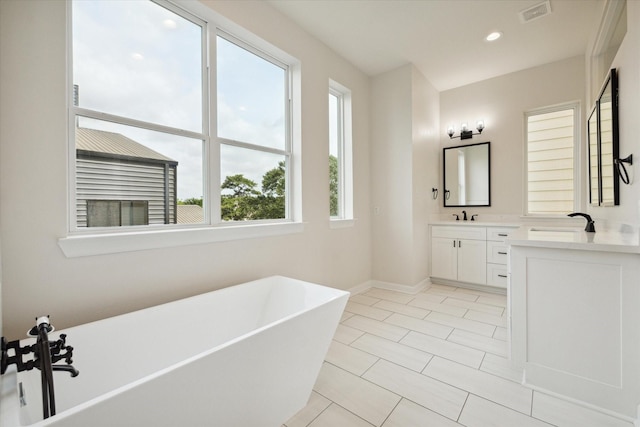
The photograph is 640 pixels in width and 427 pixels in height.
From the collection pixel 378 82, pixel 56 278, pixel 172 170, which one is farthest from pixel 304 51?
pixel 56 278

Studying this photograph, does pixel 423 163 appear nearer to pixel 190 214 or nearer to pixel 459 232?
pixel 459 232

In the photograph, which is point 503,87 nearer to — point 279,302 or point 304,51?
point 304,51

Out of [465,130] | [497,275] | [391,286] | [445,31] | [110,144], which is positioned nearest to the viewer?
[110,144]

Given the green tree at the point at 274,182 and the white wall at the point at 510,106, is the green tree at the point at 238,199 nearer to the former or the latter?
the green tree at the point at 274,182

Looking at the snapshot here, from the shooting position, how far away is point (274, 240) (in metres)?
2.47

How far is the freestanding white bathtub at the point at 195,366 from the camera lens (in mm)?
851

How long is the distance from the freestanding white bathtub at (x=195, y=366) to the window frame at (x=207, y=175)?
1.32 ft

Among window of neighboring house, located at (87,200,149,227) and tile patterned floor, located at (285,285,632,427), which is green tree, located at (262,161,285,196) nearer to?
window of neighboring house, located at (87,200,149,227)

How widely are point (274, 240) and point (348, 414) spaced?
141 cm

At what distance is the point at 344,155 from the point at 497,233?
2141 mm

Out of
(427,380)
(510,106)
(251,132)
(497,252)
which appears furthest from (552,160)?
(251,132)

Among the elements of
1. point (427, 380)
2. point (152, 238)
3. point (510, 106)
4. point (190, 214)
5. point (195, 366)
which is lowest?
point (427, 380)

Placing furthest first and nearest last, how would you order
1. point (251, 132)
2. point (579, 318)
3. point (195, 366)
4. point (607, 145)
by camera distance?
point (251, 132) < point (607, 145) < point (579, 318) < point (195, 366)

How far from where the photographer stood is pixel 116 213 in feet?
5.44
